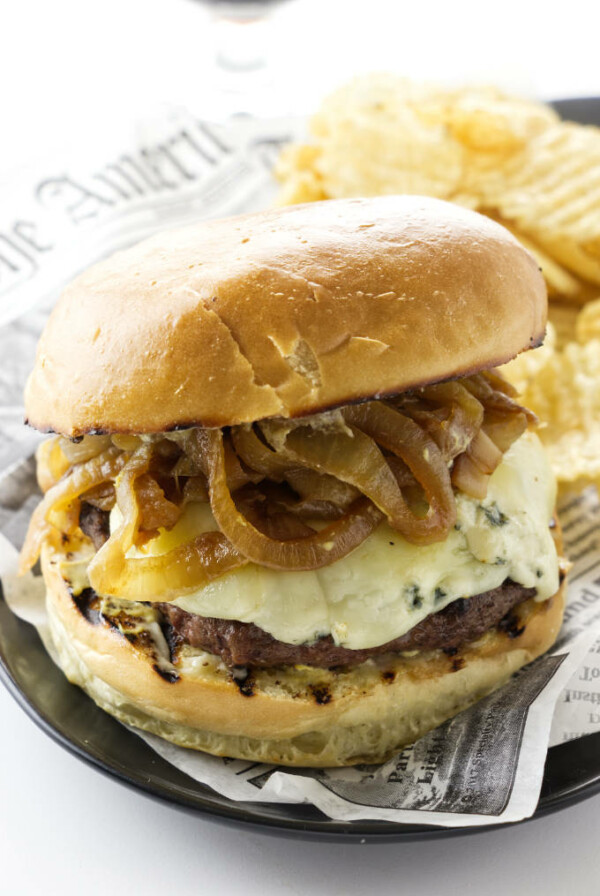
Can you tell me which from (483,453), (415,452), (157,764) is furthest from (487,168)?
(157,764)

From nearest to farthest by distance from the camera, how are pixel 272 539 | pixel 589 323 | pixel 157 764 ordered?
pixel 272 539 → pixel 157 764 → pixel 589 323

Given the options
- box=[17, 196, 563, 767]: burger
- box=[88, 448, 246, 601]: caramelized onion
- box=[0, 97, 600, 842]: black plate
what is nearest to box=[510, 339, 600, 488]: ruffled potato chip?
box=[17, 196, 563, 767]: burger

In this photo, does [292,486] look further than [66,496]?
No

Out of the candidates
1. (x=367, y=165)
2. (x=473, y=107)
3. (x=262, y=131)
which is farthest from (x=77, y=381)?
(x=262, y=131)

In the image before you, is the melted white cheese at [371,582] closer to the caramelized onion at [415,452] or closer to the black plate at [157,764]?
the caramelized onion at [415,452]

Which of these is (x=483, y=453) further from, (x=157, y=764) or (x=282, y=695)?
(x=157, y=764)

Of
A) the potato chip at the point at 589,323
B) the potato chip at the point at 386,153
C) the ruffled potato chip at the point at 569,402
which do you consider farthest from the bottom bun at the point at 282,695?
the potato chip at the point at 386,153

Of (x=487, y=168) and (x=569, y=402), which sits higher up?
(x=487, y=168)
